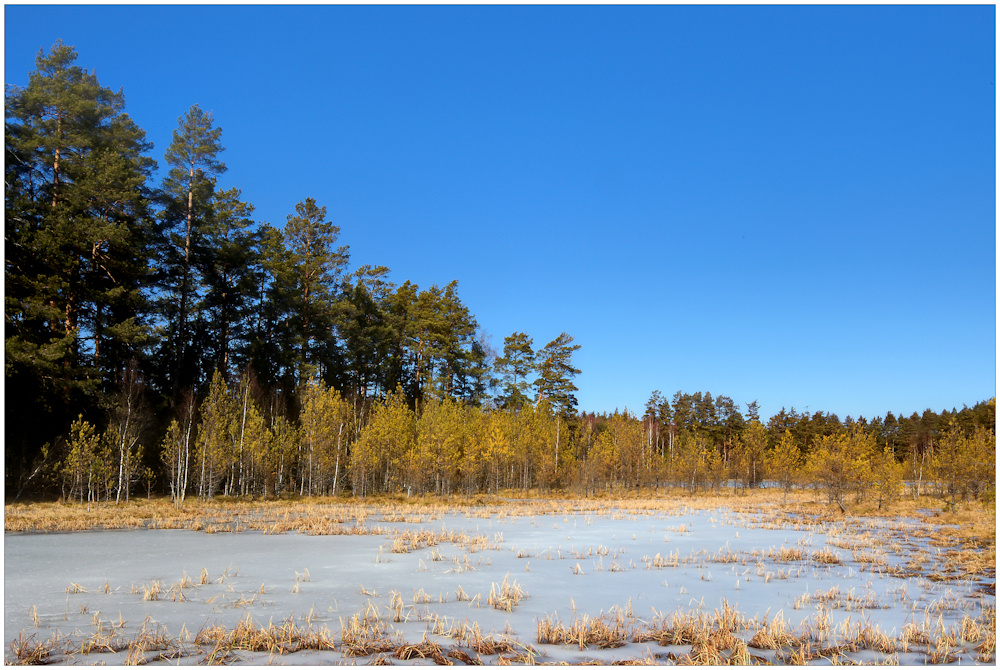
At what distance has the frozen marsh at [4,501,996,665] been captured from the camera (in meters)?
6.50

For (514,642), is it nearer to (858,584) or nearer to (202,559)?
(858,584)

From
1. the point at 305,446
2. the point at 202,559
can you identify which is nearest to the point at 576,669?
the point at 202,559

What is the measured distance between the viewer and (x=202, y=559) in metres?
12.4

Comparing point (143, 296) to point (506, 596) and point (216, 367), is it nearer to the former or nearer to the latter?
point (216, 367)

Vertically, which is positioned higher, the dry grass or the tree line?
the tree line

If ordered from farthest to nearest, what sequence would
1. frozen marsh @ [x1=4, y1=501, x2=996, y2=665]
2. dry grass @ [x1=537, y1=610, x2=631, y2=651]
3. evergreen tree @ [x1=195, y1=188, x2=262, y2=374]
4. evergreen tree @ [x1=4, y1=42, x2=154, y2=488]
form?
evergreen tree @ [x1=195, y1=188, x2=262, y2=374] → evergreen tree @ [x1=4, y1=42, x2=154, y2=488] → dry grass @ [x1=537, y1=610, x2=631, y2=651] → frozen marsh @ [x1=4, y1=501, x2=996, y2=665]

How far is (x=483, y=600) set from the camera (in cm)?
888

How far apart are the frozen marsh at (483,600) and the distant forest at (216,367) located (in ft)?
44.5

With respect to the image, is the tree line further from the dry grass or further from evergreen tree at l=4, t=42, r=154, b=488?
the dry grass

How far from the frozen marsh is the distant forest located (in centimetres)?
1356

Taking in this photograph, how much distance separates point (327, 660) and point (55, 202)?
30297 mm

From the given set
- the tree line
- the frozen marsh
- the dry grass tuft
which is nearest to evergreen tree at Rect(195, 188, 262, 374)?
the tree line

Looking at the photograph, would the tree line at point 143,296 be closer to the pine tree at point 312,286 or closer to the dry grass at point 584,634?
the pine tree at point 312,286

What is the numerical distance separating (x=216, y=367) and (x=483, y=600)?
29.9m
